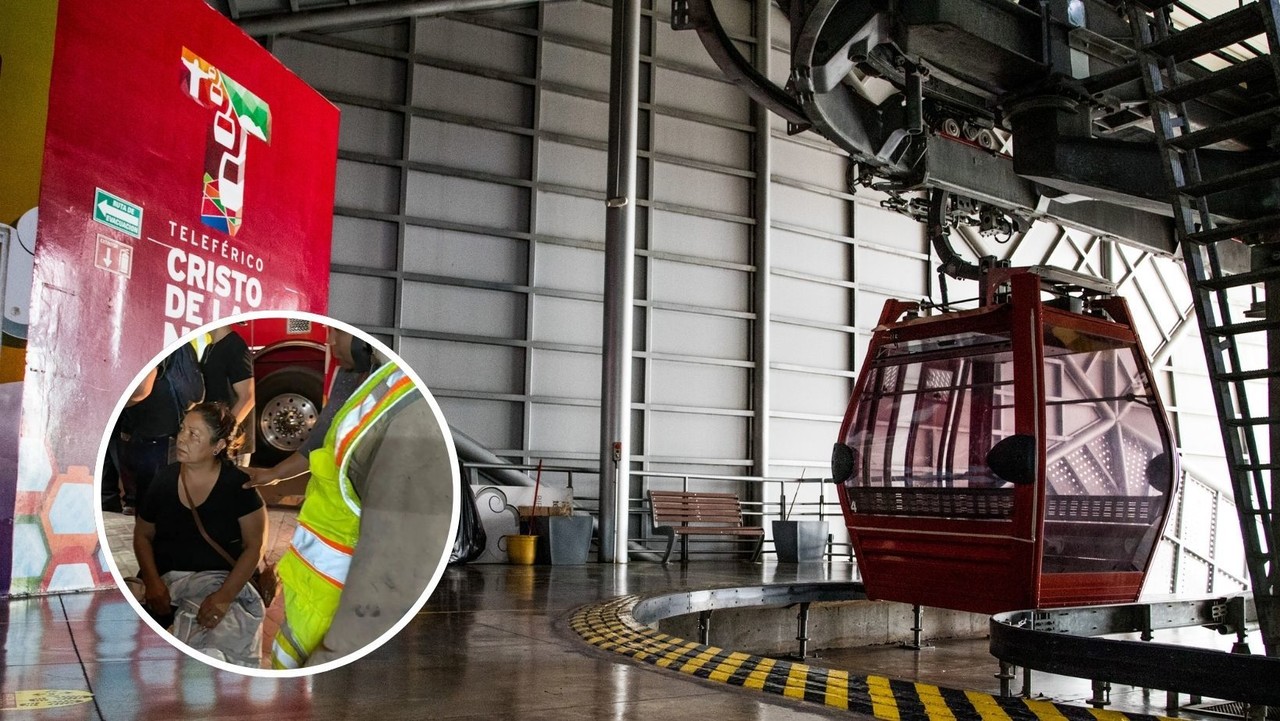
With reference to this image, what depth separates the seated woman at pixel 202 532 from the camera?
1556mm

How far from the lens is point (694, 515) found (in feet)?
Answer: 37.9

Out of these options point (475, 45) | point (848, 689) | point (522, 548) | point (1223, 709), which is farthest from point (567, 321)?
point (848, 689)

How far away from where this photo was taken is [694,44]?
47.7 ft

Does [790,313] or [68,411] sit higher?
[790,313]

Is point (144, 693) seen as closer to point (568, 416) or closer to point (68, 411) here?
point (68, 411)

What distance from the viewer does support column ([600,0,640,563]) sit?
426 inches

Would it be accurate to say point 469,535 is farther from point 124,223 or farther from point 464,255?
point 124,223

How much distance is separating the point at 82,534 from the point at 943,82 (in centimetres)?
588

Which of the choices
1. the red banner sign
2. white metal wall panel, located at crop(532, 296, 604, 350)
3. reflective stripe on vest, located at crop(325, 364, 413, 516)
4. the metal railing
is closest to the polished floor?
the red banner sign

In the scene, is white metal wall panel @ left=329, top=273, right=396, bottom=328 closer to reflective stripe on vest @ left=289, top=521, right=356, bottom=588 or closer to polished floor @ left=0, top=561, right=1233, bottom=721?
polished floor @ left=0, top=561, right=1233, bottom=721

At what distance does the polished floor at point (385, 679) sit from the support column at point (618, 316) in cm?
571

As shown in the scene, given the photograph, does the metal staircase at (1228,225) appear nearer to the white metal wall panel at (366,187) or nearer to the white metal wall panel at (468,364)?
the white metal wall panel at (468,364)

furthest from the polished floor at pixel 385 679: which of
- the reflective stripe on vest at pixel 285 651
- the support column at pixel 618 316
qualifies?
the support column at pixel 618 316

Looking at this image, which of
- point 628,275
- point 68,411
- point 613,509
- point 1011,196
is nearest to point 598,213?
point 628,275
